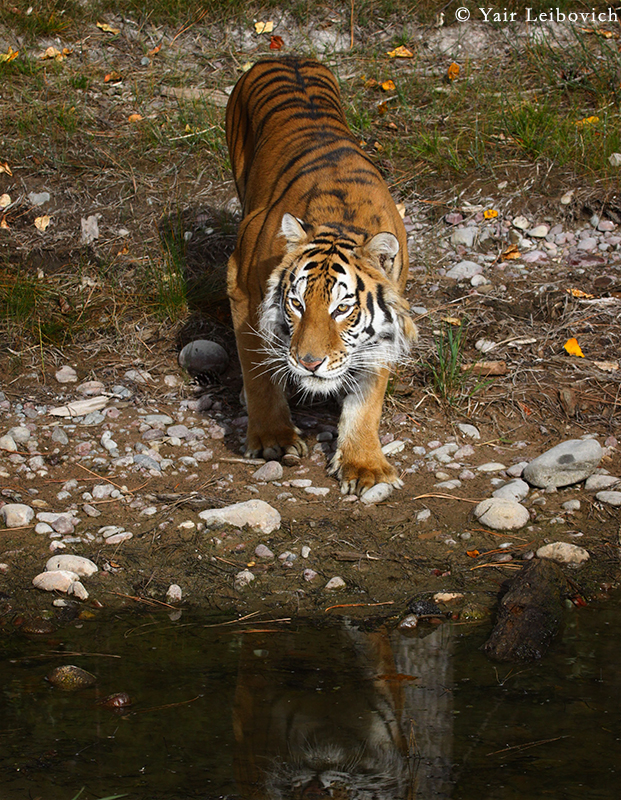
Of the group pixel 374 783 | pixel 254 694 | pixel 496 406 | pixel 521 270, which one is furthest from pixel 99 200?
pixel 374 783

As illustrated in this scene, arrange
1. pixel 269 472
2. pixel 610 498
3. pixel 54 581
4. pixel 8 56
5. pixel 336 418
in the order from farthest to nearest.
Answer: pixel 8 56, pixel 336 418, pixel 269 472, pixel 610 498, pixel 54 581

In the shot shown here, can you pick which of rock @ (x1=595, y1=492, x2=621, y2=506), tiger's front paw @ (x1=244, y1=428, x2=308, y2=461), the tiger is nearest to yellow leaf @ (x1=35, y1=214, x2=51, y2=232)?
the tiger

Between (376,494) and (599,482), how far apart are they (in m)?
1.02

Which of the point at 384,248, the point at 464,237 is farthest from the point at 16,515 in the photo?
the point at 464,237

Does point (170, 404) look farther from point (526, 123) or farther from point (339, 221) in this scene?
point (526, 123)

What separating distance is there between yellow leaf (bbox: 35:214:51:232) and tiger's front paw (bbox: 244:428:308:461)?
9.56 ft

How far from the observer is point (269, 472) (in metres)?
4.11

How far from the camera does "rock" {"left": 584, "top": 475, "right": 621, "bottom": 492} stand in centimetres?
389

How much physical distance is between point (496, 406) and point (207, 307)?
77.1 inches

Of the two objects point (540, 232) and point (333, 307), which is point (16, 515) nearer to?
point (333, 307)

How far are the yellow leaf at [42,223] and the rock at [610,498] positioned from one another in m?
4.39

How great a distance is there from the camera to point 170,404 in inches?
191

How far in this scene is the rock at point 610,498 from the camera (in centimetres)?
375

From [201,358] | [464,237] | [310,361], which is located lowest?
[201,358]
